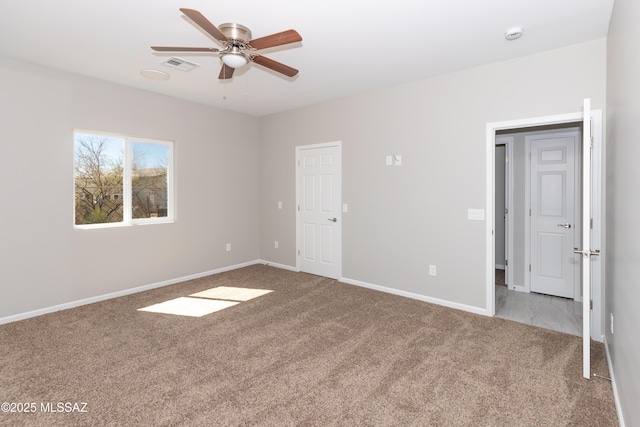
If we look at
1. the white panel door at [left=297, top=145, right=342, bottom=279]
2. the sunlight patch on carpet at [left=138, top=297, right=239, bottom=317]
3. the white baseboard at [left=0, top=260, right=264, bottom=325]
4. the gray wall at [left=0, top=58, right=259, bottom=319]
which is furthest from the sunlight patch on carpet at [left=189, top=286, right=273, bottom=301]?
the white panel door at [left=297, top=145, right=342, bottom=279]

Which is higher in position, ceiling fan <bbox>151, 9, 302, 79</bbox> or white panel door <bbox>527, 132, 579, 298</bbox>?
ceiling fan <bbox>151, 9, 302, 79</bbox>

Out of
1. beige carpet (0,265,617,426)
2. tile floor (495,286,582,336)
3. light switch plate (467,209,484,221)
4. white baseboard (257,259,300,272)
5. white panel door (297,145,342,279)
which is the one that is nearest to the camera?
beige carpet (0,265,617,426)

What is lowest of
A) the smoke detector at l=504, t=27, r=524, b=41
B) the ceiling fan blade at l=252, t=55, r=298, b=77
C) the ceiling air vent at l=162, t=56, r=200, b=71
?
the ceiling fan blade at l=252, t=55, r=298, b=77

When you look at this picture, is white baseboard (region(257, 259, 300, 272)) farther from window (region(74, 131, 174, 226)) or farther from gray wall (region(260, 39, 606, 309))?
window (region(74, 131, 174, 226))

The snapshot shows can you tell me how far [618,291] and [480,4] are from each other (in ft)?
7.22

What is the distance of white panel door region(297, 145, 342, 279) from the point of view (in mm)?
4992

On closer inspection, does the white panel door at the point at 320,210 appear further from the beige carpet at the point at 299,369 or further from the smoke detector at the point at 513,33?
the smoke detector at the point at 513,33

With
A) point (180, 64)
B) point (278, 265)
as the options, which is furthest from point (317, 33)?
point (278, 265)

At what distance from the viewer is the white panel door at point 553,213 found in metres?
4.26

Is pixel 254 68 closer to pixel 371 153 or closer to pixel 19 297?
pixel 371 153

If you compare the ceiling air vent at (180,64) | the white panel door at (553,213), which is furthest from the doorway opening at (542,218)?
the ceiling air vent at (180,64)

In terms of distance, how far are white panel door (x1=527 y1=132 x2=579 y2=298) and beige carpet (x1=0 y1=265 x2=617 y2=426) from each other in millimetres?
1506

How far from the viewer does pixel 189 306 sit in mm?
3891

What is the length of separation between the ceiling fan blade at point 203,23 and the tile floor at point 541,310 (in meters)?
3.76
